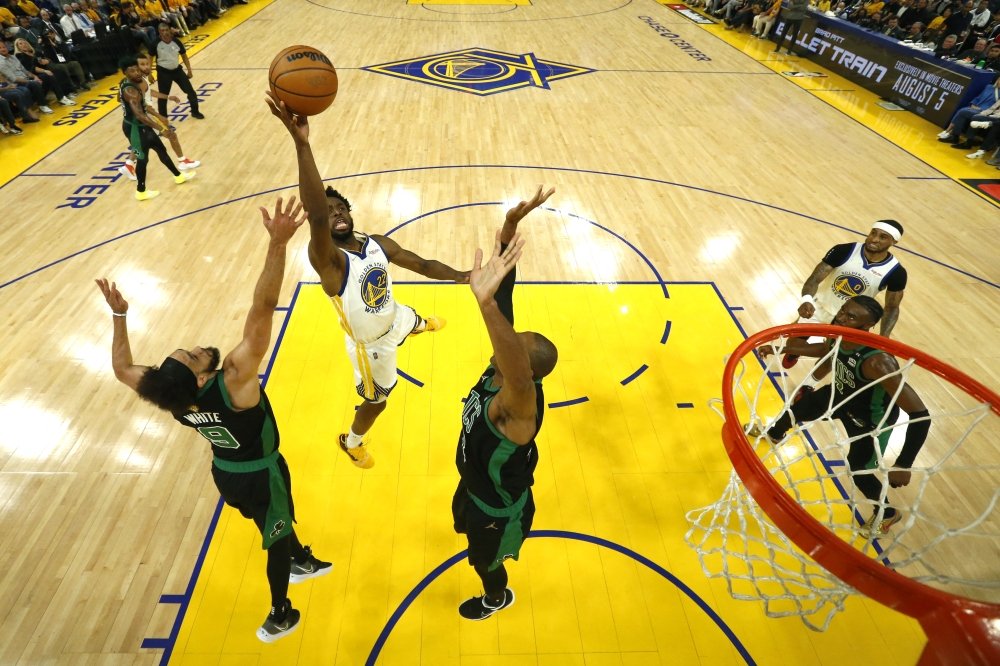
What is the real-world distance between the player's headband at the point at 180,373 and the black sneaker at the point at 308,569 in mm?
1507

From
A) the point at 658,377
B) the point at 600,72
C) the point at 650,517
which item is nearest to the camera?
the point at 650,517

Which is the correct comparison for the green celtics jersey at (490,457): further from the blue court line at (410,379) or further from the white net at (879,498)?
the blue court line at (410,379)

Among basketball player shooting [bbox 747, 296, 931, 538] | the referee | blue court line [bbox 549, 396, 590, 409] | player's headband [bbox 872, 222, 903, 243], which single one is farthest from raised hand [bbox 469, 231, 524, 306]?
the referee

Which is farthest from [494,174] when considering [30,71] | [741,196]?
[30,71]

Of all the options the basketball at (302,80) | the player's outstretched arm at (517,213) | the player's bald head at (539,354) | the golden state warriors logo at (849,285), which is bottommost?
the golden state warriors logo at (849,285)

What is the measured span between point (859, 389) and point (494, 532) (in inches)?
96.5

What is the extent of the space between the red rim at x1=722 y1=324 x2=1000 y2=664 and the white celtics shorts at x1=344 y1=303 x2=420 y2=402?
7.21 feet

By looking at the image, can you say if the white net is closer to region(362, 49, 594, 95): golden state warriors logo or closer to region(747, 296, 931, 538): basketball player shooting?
region(747, 296, 931, 538): basketball player shooting

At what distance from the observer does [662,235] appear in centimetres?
716

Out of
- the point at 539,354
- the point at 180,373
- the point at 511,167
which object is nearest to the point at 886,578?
the point at 539,354

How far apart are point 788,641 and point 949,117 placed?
11.7 m

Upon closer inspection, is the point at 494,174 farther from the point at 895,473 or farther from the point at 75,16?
the point at 75,16

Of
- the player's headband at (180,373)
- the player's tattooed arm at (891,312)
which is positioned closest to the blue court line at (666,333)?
the player's tattooed arm at (891,312)

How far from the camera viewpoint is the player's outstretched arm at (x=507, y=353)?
79.4 inches
